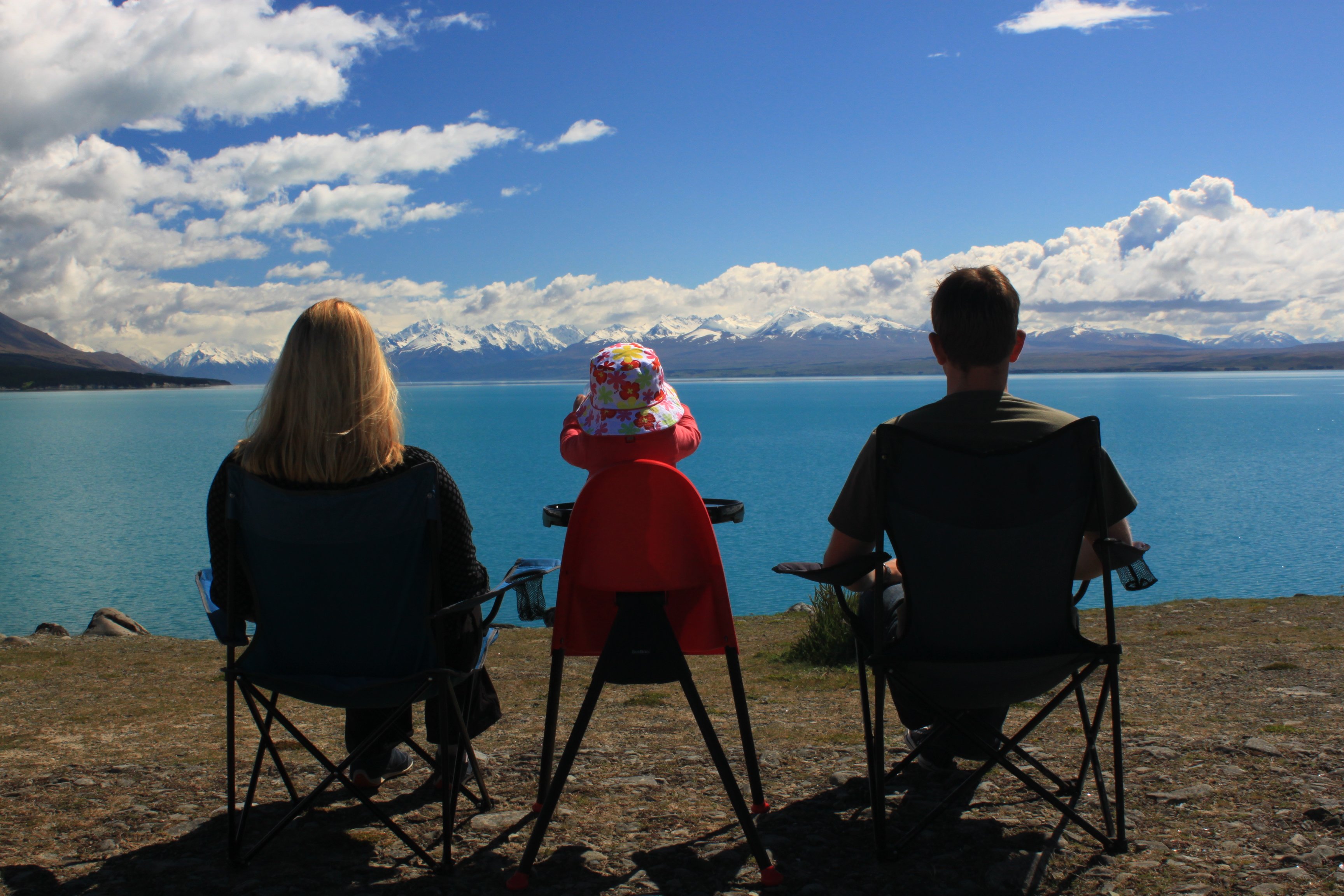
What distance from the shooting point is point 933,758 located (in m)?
3.28

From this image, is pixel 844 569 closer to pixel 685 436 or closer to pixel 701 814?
pixel 685 436

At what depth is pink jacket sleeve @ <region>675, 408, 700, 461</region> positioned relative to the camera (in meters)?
2.71

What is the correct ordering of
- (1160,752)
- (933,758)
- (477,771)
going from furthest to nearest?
(1160,752) < (933,758) < (477,771)

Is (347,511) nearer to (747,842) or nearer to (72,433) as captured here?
(747,842)

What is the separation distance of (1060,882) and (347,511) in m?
2.29

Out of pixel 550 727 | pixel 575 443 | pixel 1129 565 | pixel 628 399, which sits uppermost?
pixel 628 399

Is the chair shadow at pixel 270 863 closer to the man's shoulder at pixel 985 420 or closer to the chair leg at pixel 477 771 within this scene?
the chair leg at pixel 477 771

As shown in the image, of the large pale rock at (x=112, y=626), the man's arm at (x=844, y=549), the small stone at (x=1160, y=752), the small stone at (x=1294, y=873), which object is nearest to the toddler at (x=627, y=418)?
the man's arm at (x=844, y=549)

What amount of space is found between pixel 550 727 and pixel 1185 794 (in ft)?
7.03

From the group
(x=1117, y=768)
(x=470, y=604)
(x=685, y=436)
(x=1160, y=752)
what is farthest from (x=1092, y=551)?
(x=470, y=604)

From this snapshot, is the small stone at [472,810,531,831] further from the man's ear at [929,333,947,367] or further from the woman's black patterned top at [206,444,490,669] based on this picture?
the man's ear at [929,333,947,367]

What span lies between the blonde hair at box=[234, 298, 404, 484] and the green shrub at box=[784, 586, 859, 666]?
15.7 ft

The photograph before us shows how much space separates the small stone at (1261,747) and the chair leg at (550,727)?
8.54 ft

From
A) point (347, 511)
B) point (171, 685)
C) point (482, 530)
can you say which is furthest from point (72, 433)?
point (347, 511)
